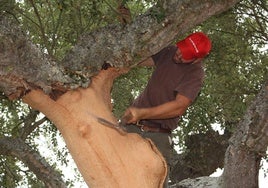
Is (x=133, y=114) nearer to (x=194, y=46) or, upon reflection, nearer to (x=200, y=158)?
(x=194, y=46)

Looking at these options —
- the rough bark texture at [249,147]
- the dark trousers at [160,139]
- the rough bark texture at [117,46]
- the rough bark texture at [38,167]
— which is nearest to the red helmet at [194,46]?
the rough bark texture at [117,46]

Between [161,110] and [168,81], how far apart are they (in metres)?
0.54

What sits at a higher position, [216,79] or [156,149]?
[216,79]

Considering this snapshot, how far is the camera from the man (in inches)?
218

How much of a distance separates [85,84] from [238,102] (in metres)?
7.68

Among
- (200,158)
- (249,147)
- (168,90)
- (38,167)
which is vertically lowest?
(249,147)

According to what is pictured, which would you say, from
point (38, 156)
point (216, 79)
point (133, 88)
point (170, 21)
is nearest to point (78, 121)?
point (170, 21)

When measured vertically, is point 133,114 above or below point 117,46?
below

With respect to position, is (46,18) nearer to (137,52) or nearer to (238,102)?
(238,102)

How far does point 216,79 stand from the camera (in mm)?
12406

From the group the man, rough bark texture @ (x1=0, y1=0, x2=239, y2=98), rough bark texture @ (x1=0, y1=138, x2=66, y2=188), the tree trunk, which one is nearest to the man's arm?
the man

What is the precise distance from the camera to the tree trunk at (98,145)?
5.39 m

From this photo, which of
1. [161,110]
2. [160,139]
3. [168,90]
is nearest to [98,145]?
[161,110]

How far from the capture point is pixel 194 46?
5559mm
